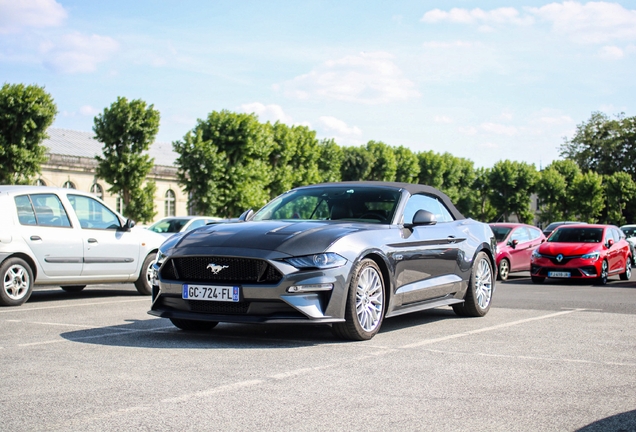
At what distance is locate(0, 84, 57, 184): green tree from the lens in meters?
43.7

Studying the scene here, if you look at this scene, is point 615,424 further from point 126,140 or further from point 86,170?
point 86,170

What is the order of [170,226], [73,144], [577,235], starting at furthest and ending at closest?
[73,144]
[170,226]
[577,235]

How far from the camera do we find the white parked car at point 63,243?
444 inches

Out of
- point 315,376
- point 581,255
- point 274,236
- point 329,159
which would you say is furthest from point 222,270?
point 329,159

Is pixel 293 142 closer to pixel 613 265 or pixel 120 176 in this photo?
pixel 120 176

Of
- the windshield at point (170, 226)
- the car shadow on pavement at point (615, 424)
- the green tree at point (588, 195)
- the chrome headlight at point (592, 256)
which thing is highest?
the green tree at point (588, 195)

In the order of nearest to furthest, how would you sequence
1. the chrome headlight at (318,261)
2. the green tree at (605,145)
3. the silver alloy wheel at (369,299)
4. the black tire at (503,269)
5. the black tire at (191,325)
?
the chrome headlight at (318,261), the silver alloy wheel at (369,299), the black tire at (191,325), the black tire at (503,269), the green tree at (605,145)

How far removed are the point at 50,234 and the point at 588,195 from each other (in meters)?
82.4

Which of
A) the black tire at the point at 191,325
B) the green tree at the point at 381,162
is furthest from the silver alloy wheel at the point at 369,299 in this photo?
the green tree at the point at 381,162

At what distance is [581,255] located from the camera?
19.5m

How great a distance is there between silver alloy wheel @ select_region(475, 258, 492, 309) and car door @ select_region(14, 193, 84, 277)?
5.94 m

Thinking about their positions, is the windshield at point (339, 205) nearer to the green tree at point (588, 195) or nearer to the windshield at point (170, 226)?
the windshield at point (170, 226)

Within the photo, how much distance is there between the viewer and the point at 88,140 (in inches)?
2997

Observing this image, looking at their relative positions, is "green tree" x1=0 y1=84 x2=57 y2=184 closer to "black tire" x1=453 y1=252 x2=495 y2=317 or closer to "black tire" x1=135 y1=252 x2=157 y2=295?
"black tire" x1=135 y1=252 x2=157 y2=295
